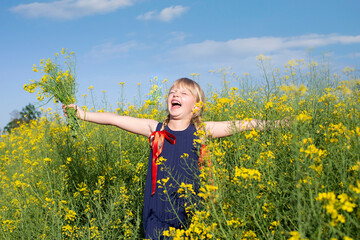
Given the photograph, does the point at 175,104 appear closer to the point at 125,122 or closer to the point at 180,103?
the point at 180,103

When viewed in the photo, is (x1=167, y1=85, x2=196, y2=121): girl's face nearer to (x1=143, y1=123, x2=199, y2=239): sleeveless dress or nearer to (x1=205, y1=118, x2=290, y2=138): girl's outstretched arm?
(x1=143, y1=123, x2=199, y2=239): sleeveless dress

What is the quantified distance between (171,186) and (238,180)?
2.47ft

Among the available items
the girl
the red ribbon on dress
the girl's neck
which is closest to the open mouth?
the girl

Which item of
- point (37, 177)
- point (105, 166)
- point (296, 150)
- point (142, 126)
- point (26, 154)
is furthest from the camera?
point (26, 154)

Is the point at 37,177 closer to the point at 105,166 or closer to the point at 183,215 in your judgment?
the point at 105,166

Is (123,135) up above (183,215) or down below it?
above

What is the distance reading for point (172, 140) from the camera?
8.53 ft

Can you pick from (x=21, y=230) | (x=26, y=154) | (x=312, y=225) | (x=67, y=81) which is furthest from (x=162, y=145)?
(x=26, y=154)

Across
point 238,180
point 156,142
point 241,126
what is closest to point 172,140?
point 156,142

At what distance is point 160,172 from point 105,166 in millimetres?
1012

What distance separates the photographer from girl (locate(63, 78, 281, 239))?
2387mm

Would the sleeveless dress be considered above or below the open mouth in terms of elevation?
below

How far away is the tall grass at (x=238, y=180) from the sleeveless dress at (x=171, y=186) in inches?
6.1

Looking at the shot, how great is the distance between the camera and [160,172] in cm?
254
